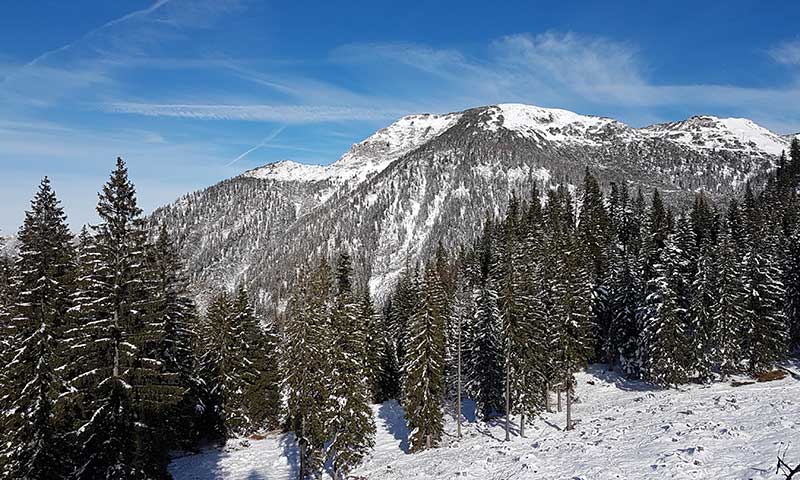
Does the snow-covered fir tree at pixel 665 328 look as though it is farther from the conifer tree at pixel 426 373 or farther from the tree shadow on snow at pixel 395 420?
the tree shadow on snow at pixel 395 420

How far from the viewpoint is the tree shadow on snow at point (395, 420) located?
146 ft

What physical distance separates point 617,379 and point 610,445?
1076 inches

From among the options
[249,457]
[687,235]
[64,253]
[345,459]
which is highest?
[687,235]

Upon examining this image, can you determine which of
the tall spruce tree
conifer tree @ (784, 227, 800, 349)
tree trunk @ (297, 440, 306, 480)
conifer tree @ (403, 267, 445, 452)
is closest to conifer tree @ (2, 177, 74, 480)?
the tall spruce tree

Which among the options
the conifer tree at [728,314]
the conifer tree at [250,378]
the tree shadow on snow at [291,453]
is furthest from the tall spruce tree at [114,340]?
the conifer tree at [728,314]

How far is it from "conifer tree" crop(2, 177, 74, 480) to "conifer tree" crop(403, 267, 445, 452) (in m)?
23.6

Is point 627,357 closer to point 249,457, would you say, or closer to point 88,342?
point 249,457

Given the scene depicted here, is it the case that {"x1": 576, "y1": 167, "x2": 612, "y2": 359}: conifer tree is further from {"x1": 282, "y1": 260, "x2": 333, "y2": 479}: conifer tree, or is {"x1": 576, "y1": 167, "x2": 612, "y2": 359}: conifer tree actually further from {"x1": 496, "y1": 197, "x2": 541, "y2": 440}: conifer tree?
{"x1": 282, "y1": 260, "x2": 333, "y2": 479}: conifer tree

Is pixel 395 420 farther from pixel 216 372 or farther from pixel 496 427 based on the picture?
pixel 216 372

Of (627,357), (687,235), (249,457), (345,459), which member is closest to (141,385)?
(345,459)

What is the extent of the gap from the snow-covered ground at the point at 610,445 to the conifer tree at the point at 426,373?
5.90 feet

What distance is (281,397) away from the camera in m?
51.1

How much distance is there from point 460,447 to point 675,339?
23983mm

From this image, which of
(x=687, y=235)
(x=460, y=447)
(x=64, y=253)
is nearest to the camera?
(x=64, y=253)
